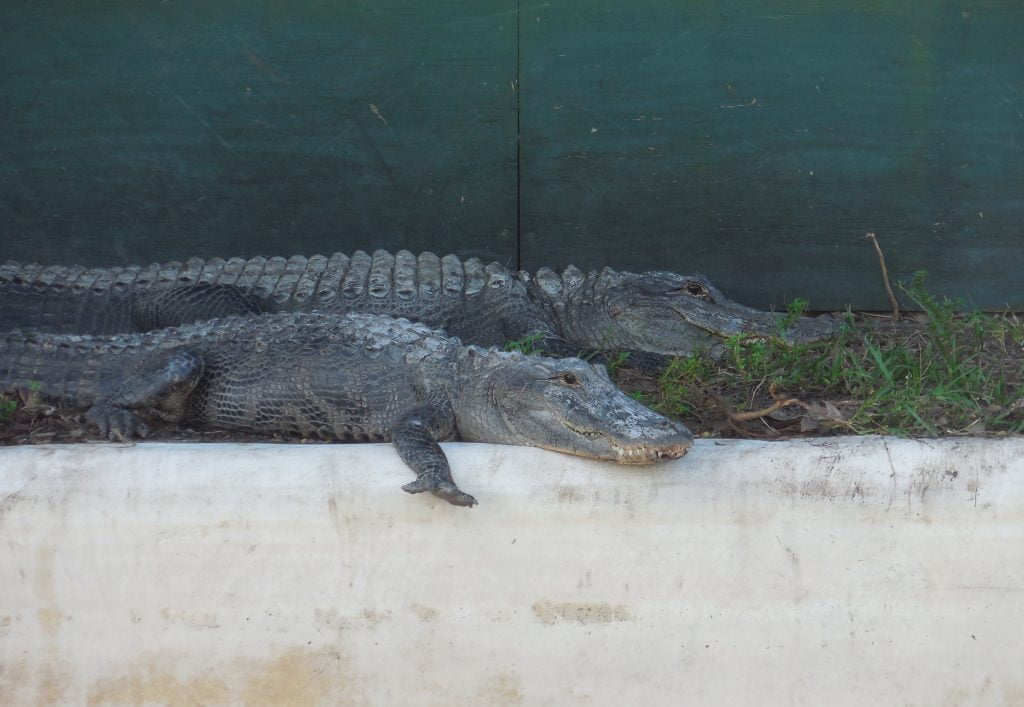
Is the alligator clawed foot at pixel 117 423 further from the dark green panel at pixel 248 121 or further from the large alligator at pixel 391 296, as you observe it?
the dark green panel at pixel 248 121

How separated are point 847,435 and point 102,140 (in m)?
2.98

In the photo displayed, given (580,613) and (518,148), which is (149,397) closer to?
(580,613)

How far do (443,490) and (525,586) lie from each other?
320 millimetres

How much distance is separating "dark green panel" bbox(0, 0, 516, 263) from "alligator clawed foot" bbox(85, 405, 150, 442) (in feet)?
4.50

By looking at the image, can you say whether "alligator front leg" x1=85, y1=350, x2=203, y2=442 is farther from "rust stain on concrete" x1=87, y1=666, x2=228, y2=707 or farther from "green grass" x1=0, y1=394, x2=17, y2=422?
"rust stain on concrete" x1=87, y1=666, x2=228, y2=707

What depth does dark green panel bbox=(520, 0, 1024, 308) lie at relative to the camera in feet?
14.0

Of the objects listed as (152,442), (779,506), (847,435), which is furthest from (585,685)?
(152,442)

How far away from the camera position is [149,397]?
333 centimetres

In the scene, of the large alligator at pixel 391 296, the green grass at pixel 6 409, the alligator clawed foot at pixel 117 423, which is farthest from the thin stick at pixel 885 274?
the green grass at pixel 6 409

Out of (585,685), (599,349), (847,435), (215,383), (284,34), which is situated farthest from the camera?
(599,349)

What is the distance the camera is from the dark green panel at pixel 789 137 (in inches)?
167

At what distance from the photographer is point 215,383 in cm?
345

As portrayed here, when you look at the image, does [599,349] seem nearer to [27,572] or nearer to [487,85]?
[487,85]

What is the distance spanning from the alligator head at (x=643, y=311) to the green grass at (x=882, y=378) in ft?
0.99
